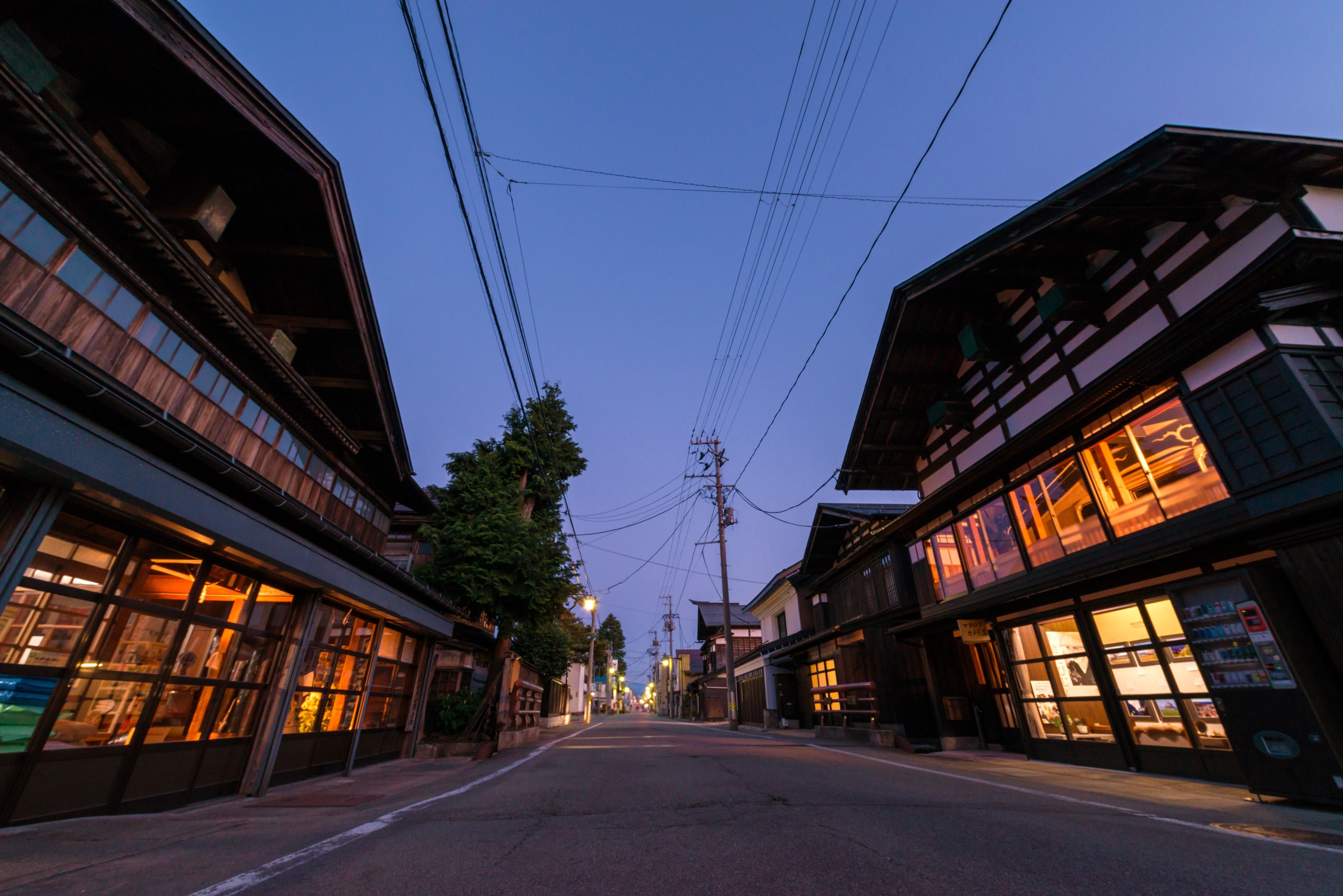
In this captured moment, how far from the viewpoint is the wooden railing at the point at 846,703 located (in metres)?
14.7

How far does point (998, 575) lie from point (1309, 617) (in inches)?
210

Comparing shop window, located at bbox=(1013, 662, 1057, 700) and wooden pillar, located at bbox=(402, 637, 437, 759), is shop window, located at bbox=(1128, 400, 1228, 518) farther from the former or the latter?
wooden pillar, located at bbox=(402, 637, 437, 759)

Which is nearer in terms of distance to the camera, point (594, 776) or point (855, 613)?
point (594, 776)

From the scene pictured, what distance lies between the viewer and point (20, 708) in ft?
15.3

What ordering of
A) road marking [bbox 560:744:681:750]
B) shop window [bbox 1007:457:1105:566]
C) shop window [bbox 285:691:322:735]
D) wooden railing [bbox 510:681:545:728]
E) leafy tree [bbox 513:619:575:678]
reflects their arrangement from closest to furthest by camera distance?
shop window [bbox 285:691:322:735]
shop window [bbox 1007:457:1105:566]
road marking [bbox 560:744:681:750]
wooden railing [bbox 510:681:545:728]
leafy tree [bbox 513:619:575:678]

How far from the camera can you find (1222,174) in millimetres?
7223

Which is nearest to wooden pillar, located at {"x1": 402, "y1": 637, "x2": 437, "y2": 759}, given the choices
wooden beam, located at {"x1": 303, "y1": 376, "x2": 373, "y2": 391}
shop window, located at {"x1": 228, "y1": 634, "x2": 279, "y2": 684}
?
shop window, located at {"x1": 228, "y1": 634, "x2": 279, "y2": 684}

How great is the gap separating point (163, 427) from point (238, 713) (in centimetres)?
478

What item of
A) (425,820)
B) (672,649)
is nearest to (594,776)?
(425,820)

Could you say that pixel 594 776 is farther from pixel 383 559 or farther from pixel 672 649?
pixel 672 649

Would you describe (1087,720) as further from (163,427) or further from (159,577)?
(159,577)

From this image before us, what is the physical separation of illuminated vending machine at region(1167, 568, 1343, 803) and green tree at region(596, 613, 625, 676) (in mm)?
54751

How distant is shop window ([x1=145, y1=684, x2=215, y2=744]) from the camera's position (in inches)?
239

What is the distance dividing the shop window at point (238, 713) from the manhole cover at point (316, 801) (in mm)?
1021
